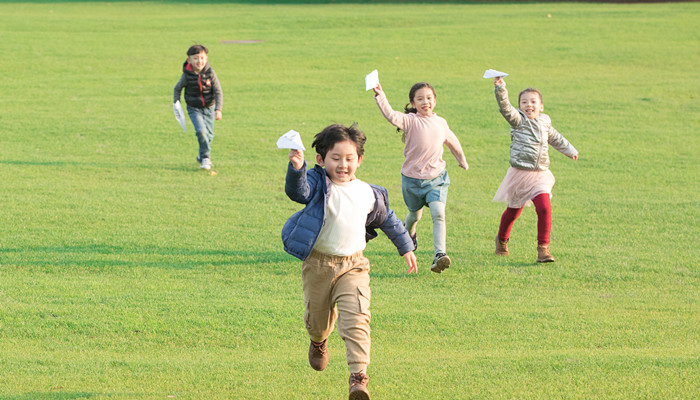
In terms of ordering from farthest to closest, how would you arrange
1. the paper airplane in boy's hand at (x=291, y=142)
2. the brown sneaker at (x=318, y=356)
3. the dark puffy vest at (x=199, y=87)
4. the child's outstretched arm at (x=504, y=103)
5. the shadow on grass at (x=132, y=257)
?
the dark puffy vest at (x=199, y=87) → the shadow on grass at (x=132, y=257) → the child's outstretched arm at (x=504, y=103) → the brown sneaker at (x=318, y=356) → the paper airplane in boy's hand at (x=291, y=142)

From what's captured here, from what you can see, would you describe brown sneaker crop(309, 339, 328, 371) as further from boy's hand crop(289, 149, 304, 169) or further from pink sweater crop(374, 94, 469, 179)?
pink sweater crop(374, 94, 469, 179)

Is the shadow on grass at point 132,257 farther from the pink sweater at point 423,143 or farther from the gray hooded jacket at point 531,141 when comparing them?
the gray hooded jacket at point 531,141

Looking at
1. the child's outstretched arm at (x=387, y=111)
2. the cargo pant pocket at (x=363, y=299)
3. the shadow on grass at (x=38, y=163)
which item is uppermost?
the child's outstretched arm at (x=387, y=111)

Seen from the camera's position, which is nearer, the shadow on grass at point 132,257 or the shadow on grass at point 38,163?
the shadow on grass at point 132,257

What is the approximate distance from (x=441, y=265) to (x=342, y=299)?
3.20 m

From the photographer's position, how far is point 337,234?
203 inches

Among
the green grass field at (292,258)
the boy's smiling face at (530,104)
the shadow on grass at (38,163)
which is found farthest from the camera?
the shadow on grass at (38,163)

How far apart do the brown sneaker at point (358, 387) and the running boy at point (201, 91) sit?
26.6 feet

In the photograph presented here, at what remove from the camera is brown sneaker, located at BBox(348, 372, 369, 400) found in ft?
15.5

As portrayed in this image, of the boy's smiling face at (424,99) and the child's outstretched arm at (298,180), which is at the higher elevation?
the boy's smiling face at (424,99)

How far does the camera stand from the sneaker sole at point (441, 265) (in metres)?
8.10

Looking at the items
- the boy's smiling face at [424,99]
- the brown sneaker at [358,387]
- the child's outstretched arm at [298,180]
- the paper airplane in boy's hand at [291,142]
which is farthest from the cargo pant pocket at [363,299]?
the boy's smiling face at [424,99]

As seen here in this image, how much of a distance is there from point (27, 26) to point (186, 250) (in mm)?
23024

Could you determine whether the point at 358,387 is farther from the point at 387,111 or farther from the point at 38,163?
the point at 38,163
